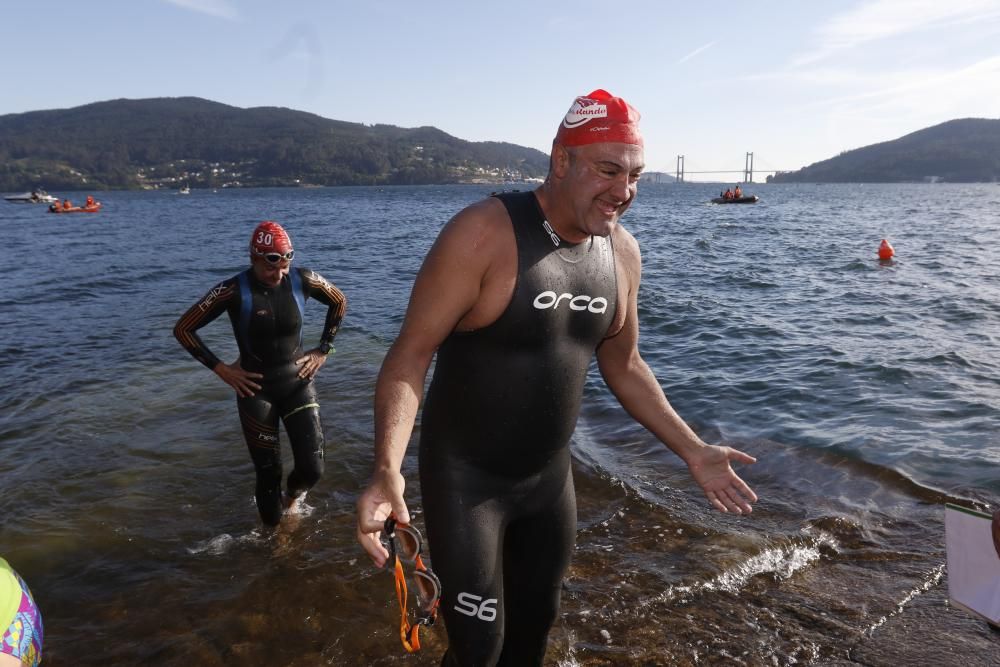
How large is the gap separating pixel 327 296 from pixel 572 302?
4.25m

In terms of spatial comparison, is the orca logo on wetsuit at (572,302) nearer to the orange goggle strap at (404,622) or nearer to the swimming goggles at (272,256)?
the orange goggle strap at (404,622)

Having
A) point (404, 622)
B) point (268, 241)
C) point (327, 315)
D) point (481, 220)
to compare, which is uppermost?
point (481, 220)

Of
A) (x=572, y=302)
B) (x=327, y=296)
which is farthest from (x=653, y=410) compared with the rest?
(x=327, y=296)

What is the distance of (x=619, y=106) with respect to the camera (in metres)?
2.74

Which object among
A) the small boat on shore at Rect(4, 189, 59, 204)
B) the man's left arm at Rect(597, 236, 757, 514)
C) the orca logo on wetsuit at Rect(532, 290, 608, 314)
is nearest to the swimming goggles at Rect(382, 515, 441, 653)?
the orca logo on wetsuit at Rect(532, 290, 608, 314)

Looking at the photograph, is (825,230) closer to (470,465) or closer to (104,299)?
(104,299)

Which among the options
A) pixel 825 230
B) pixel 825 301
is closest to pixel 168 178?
pixel 825 230

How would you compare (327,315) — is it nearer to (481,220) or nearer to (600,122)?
(481,220)

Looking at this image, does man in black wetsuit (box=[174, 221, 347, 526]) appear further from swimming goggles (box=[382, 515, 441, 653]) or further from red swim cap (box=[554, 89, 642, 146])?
red swim cap (box=[554, 89, 642, 146])

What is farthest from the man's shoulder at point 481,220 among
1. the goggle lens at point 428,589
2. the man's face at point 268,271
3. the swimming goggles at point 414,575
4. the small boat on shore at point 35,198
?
the small boat on shore at point 35,198

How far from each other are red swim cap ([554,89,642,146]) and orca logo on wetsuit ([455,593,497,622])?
176 centimetres

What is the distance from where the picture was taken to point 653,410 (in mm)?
3338

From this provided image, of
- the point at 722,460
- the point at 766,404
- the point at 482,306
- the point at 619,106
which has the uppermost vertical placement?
the point at 619,106

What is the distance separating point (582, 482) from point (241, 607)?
3470 mm
